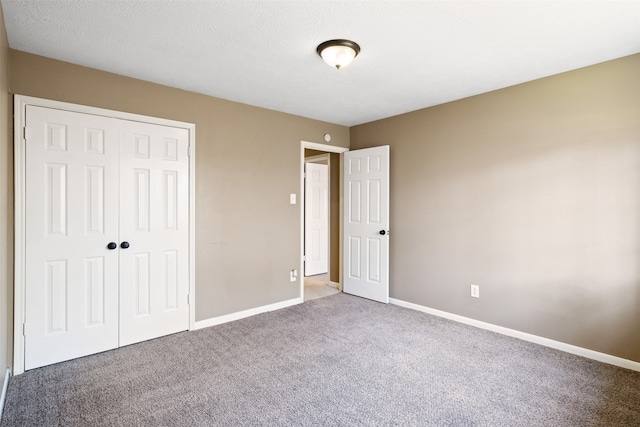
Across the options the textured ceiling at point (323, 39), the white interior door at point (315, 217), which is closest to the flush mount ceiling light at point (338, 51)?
the textured ceiling at point (323, 39)

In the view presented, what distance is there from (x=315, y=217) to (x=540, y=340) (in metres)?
3.79

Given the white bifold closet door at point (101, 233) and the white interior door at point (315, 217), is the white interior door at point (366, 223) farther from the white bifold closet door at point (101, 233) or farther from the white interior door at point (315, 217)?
the white bifold closet door at point (101, 233)

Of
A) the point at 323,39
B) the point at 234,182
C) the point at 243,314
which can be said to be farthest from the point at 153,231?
the point at 323,39

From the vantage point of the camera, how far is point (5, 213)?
7.45 ft

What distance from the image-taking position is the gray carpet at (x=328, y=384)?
199 cm

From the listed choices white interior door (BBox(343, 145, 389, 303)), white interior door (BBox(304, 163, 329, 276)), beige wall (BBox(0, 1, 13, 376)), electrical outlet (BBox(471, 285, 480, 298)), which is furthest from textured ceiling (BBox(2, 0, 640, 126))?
white interior door (BBox(304, 163, 329, 276))

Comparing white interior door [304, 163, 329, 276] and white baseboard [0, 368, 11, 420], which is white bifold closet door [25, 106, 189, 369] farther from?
white interior door [304, 163, 329, 276]

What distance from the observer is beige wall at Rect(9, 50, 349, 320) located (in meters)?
3.01

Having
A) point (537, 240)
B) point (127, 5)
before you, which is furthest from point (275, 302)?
point (127, 5)

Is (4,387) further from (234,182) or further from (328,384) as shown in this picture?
(234,182)

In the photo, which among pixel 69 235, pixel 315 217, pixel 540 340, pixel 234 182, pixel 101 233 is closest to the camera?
pixel 69 235

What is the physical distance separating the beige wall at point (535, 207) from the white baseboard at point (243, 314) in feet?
4.84

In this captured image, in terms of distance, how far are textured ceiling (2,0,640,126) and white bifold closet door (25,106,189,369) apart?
1.97 ft

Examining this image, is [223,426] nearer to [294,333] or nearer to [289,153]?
[294,333]
